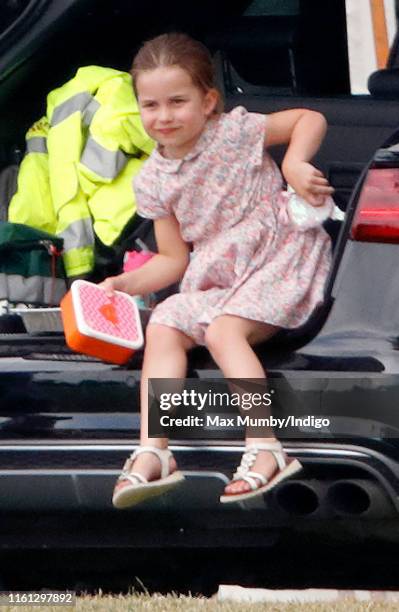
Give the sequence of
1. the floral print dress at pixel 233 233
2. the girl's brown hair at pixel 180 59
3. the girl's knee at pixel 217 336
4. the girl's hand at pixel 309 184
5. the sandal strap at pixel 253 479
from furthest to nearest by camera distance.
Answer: the girl's brown hair at pixel 180 59, the girl's hand at pixel 309 184, the floral print dress at pixel 233 233, the girl's knee at pixel 217 336, the sandal strap at pixel 253 479

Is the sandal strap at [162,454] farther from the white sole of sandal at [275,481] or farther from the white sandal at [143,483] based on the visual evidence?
the white sole of sandal at [275,481]

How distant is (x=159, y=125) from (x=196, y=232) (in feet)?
0.80

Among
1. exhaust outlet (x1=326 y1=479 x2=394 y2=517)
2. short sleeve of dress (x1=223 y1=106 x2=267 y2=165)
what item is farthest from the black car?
short sleeve of dress (x1=223 y1=106 x2=267 y2=165)

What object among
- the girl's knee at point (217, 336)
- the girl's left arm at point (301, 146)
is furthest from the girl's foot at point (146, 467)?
the girl's left arm at point (301, 146)

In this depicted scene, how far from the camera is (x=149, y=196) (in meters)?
3.86

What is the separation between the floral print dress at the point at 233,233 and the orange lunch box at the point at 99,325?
72mm

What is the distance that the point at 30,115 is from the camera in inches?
185

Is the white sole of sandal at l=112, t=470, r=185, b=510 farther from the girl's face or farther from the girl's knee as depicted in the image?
the girl's face

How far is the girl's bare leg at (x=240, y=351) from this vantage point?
10.9 feet

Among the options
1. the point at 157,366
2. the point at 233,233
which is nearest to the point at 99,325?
the point at 157,366

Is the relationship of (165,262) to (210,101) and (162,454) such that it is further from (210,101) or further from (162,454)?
(162,454)

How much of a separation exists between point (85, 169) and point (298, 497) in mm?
1308

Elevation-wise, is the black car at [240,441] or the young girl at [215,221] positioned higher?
the young girl at [215,221]

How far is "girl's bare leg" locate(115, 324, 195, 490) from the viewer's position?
3.37 metres
